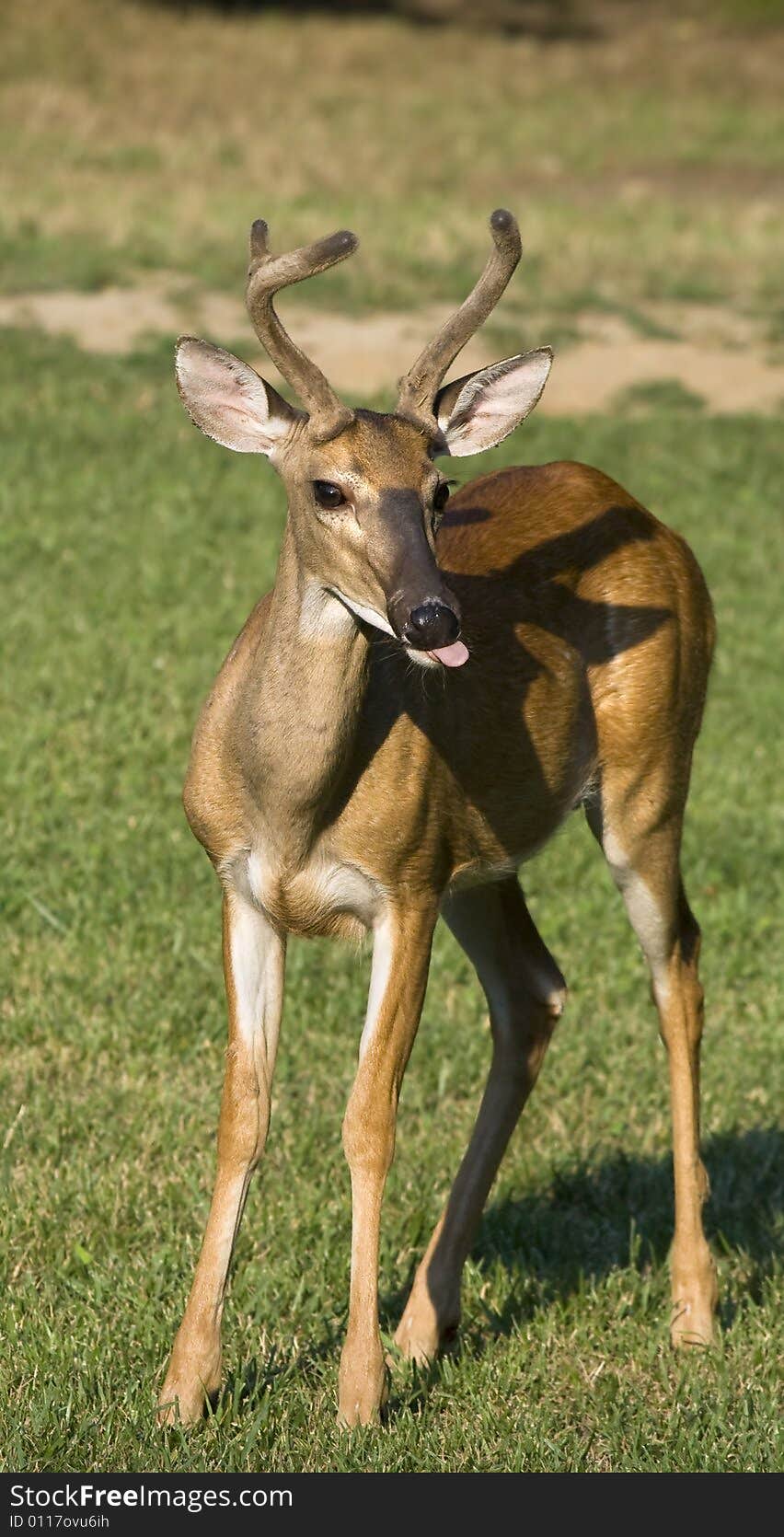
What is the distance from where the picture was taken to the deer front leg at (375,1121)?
189 inches

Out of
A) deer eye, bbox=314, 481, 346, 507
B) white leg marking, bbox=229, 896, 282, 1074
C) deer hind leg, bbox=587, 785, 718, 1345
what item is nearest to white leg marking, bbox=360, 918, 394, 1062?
white leg marking, bbox=229, 896, 282, 1074

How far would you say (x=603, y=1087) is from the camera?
689cm

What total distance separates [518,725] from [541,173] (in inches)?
825

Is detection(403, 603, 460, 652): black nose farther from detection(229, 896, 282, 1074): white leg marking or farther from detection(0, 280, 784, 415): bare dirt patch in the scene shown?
detection(0, 280, 784, 415): bare dirt patch

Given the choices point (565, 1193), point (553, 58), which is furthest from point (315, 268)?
point (553, 58)

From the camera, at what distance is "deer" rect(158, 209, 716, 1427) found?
15.6 ft

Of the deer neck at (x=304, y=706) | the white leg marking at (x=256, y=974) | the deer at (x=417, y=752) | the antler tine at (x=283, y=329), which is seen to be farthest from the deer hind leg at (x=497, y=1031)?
the antler tine at (x=283, y=329)

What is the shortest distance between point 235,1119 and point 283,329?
5.95ft

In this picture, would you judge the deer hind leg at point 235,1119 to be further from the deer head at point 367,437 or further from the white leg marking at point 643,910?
the white leg marking at point 643,910

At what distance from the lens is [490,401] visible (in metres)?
5.20

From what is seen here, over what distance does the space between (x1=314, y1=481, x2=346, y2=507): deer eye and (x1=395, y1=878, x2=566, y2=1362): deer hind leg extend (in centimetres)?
161

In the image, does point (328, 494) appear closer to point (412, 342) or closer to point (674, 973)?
point (674, 973)

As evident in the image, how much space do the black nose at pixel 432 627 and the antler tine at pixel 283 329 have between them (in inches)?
24.7

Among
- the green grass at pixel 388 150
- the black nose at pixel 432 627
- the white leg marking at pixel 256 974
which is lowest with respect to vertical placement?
the green grass at pixel 388 150
